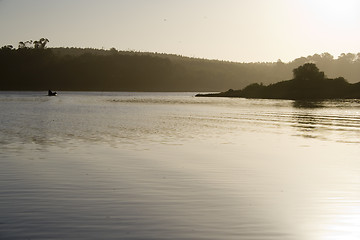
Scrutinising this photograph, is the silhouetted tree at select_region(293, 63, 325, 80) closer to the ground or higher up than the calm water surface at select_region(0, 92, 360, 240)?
higher up

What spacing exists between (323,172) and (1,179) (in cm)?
1519

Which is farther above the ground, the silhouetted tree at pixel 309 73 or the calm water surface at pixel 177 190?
the silhouetted tree at pixel 309 73

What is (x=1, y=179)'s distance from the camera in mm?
20875

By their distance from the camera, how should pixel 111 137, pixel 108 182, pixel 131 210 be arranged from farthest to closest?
pixel 111 137, pixel 108 182, pixel 131 210

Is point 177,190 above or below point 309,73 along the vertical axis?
below

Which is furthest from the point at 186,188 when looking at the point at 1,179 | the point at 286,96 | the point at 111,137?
the point at 286,96

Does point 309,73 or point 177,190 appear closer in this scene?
point 177,190

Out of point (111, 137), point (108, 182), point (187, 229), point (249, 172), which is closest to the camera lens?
A: point (187, 229)

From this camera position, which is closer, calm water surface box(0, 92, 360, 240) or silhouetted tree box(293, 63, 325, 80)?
calm water surface box(0, 92, 360, 240)

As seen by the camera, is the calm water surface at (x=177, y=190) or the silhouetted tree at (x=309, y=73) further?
the silhouetted tree at (x=309, y=73)

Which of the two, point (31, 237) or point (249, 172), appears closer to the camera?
point (31, 237)

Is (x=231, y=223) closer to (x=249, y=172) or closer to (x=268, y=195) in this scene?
(x=268, y=195)

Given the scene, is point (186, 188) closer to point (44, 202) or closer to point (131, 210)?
point (131, 210)

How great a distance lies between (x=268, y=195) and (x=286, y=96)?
183 meters
